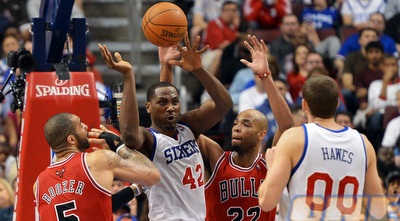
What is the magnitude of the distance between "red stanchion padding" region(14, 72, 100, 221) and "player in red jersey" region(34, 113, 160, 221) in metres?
1.03

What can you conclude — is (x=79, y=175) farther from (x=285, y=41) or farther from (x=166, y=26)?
(x=285, y=41)

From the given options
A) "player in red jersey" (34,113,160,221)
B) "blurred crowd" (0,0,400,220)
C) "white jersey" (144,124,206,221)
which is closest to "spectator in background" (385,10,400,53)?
"blurred crowd" (0,0,400,220)

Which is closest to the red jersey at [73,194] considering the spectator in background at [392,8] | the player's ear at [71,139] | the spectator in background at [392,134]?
the player's ear at [71,139]

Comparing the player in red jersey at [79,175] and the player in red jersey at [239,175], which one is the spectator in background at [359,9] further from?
the player in red jersey at [79,175]

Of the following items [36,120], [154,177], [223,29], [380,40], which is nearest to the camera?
[154,177]

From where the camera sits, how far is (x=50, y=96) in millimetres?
8703

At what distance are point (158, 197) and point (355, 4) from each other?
8754 mm

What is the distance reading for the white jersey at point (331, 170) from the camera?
6516 mm

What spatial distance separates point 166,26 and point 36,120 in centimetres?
143

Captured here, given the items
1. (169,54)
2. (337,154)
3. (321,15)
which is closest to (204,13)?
(321,15)

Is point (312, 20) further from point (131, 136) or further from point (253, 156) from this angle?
point (131, 136)

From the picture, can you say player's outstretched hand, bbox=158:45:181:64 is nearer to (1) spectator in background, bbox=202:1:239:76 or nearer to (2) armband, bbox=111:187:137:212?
(2) armband, bbox=111:187:137:212

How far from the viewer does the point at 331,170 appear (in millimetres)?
6637

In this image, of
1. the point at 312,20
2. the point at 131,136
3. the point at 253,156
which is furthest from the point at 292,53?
the point at 131,136
